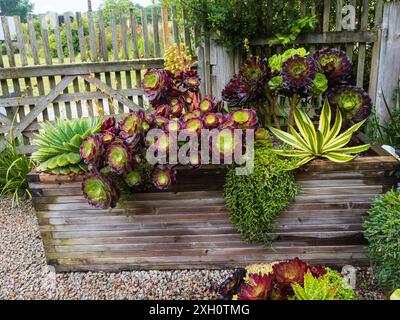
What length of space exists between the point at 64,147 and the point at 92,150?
34 cm

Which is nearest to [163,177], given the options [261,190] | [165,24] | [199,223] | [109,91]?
[199,223]

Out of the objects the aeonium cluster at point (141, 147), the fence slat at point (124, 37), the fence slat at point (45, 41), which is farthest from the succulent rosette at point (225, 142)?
the fence slat at point (45, 41)

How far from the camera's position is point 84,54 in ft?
14.0

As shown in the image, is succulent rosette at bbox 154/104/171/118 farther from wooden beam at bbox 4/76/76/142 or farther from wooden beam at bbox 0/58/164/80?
wooden beam at bbox 4/76/76/142

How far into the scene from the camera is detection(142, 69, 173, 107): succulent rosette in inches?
88.8

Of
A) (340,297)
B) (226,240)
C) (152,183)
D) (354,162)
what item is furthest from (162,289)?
(354,162)

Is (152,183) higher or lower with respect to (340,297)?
higher

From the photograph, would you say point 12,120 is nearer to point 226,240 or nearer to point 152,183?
point 152,183

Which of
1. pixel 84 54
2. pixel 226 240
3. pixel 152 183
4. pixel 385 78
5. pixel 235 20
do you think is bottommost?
pixel 226 240

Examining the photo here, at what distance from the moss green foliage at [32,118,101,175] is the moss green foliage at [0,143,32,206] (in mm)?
1425

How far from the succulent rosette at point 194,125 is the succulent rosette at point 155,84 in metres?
0.39

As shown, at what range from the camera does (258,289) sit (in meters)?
1.42

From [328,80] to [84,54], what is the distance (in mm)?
2927
